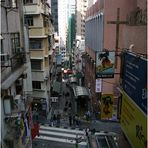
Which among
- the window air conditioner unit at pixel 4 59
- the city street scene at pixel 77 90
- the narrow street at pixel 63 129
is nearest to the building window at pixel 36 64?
the city street scene at pixel 77 90

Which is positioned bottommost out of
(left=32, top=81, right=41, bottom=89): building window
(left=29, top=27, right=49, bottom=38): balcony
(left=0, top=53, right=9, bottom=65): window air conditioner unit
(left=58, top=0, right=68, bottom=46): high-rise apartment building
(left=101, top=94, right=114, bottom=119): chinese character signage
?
(left=32, top=81, right=41, bottom=89): building window

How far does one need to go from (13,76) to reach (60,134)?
11.8 m

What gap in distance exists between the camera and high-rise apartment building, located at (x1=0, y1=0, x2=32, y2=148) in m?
12.9

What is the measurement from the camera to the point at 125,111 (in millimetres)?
11656

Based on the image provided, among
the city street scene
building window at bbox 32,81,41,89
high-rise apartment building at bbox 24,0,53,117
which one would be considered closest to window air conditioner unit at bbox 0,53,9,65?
the city street scene

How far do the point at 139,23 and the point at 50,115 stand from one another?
22.0m

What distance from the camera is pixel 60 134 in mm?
23938

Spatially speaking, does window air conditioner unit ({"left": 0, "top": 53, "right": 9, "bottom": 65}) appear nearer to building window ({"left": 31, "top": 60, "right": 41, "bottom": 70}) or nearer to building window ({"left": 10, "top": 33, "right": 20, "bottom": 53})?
building window ({"left": 10, "top": 33, "right": 20, "bottom": 53})

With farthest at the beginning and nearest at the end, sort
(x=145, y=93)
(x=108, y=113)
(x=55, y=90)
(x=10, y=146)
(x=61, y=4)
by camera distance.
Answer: (x=61, y=4) → (x=55, y=90) → (x=108, y=113) → (x=10, y=146) → (x=145, y=93)

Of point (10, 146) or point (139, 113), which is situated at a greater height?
point (139, 113)

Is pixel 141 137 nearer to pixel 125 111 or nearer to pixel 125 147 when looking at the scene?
pixel 125 111

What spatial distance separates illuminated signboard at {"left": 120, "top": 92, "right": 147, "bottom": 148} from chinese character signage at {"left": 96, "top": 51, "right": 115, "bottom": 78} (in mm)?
2654

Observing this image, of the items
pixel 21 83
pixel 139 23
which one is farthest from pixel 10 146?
pixel 139 23

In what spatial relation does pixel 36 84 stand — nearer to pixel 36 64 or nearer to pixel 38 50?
pixel 36 64
